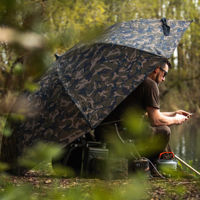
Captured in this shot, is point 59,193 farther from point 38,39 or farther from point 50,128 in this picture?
point 50,128

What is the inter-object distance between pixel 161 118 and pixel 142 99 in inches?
10.9

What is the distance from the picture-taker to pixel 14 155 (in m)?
4.38

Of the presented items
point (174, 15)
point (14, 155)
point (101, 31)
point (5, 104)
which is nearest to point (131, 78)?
point (14, 155)

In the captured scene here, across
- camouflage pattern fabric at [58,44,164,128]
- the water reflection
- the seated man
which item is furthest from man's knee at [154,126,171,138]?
the water reflection

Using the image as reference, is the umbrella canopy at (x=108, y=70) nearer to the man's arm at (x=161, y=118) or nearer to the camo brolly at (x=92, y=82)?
the camo brolly at (x=92, y=82)

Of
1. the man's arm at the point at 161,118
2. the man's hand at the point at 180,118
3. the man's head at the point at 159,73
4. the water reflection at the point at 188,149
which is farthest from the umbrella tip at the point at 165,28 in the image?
the water reflection at the point at 188,149

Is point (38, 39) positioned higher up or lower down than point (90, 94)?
higher up

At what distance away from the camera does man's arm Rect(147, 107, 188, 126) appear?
4.38 meters

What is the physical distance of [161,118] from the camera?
14.6 feet

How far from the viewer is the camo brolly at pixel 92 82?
152 inches

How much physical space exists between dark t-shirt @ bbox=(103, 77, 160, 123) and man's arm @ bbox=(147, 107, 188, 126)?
5 cm

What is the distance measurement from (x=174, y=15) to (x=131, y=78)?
48.5ft

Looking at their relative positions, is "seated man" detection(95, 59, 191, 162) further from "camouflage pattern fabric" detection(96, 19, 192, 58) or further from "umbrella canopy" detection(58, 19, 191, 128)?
"umbrella canopy" detection(58, 19, 191, 128)

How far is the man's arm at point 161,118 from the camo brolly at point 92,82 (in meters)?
0.62
